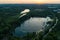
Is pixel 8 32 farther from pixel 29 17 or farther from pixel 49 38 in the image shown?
pixel 29 17

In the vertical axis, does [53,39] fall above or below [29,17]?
above

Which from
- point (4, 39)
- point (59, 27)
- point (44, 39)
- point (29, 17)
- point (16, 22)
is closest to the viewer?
point (44, 39)

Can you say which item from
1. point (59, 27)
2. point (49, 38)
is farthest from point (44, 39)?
point (59, 27)

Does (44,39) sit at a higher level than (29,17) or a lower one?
higher

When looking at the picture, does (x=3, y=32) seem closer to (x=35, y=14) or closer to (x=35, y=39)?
(x=35, y=39)

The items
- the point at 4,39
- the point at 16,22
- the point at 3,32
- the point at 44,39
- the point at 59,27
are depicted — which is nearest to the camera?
the point at 44,39

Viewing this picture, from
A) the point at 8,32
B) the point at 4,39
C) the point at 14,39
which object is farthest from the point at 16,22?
the point at 14,39

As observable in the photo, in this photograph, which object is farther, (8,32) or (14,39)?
(8,32)

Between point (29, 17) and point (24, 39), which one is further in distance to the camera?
point (29, 17)

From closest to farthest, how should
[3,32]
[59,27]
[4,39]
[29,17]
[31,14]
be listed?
[4,39], [3,32], [59,27], [29,17], [31,14]

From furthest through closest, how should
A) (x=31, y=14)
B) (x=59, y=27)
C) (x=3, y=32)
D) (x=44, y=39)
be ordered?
1. (x=31, y=14)
2. (x=59, y=27)
3. (x=3, y=32)
4. (x=44, y=39)
